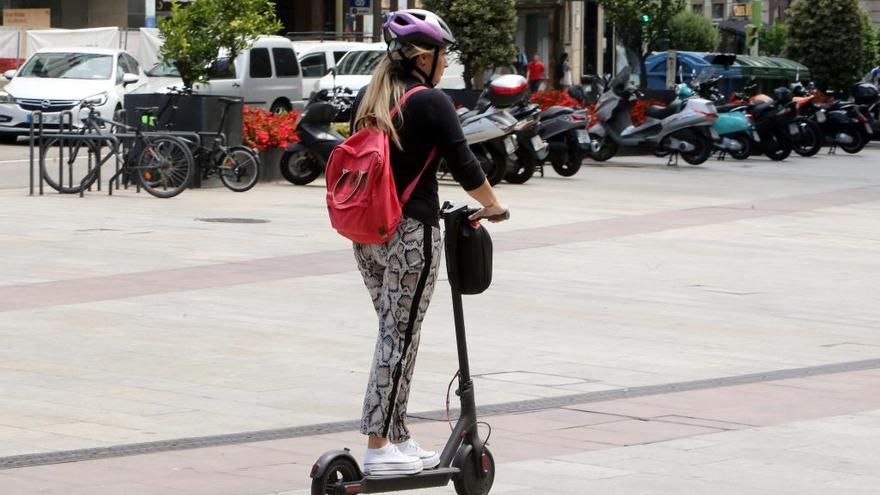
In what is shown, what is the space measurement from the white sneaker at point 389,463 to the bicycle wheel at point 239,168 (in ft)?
46.1

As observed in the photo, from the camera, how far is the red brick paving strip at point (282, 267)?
11.0 m

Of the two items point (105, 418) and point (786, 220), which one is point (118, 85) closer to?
point (786, 220)

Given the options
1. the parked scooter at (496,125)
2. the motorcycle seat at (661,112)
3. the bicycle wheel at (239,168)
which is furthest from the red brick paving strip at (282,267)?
the motorcycle seat at (661,112)

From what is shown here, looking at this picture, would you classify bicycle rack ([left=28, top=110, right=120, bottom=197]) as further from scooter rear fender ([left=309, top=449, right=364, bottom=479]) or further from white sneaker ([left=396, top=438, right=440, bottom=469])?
scooter rear fender ([left=309, top=449, right=364, bottom=479])

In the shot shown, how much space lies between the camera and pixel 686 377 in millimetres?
8656

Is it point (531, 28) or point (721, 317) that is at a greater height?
Answer: point (531, 28)

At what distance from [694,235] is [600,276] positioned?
11.1ft

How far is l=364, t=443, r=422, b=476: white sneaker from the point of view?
5.55 metres

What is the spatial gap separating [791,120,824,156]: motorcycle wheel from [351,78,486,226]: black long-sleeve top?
23.6 m

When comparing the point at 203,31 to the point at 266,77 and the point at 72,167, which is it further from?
the point at 266,77

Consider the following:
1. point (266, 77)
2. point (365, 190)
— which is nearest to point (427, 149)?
point (365, 190)

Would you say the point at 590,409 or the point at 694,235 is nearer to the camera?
the point at 590,409

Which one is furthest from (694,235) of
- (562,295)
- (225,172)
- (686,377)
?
(686,377)

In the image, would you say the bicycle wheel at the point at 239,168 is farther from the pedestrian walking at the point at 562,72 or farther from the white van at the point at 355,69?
the pedestrian walking at the point at 562,72
